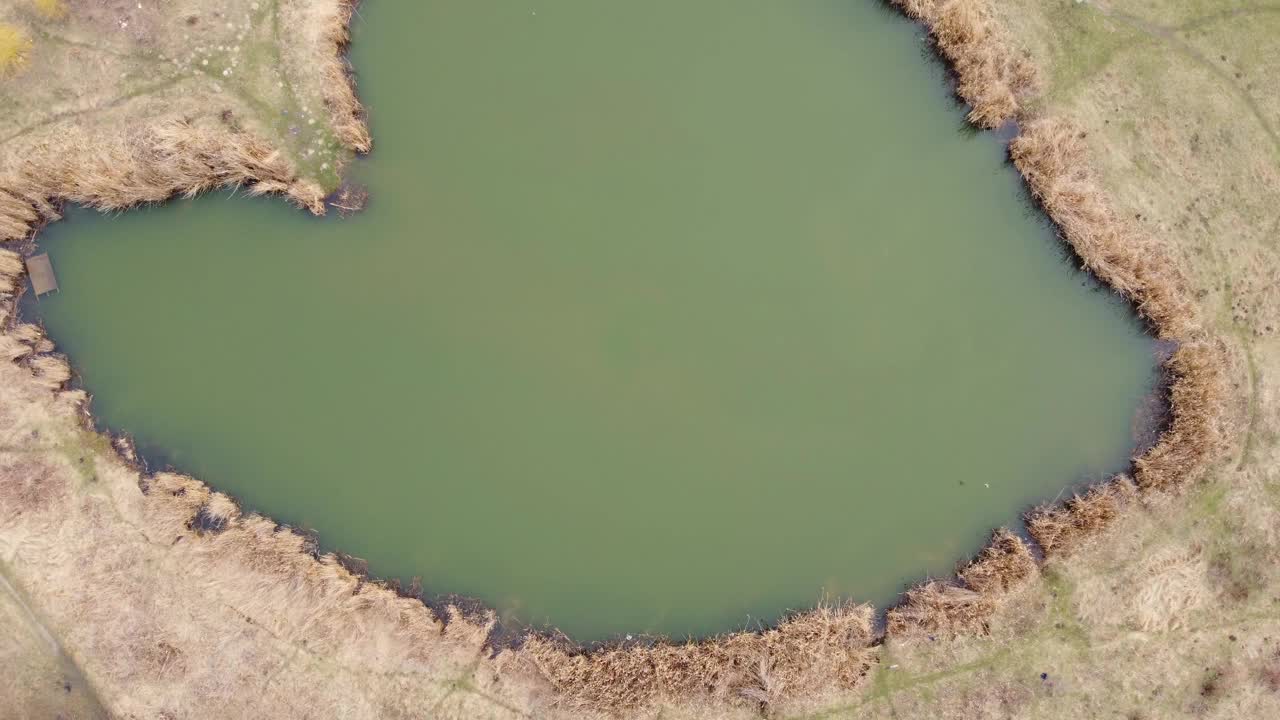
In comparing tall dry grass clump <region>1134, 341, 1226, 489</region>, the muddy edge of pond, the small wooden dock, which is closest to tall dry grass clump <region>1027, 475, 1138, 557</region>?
the muddy edge of pond

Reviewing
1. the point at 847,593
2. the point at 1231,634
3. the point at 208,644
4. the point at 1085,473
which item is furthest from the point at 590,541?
the point at 1231,634

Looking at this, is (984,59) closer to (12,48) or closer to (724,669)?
(724,669)

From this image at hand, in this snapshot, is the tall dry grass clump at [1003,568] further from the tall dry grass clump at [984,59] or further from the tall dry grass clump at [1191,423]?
the tall dry grass clump at [984,59]

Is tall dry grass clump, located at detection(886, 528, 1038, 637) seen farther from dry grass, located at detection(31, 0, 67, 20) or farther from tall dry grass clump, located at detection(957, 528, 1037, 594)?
dry grass, located at detection(31, 0, 67, 20)

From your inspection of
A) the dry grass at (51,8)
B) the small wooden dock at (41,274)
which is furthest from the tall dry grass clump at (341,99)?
the small wooden dock at (41,274)

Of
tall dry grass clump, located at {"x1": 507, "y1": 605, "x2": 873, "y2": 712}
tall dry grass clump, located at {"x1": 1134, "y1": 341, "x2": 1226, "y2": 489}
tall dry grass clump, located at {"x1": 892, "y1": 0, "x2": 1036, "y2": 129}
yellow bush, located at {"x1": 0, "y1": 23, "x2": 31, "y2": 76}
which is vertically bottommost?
tall dry grass clump, located at {"x1": 507, "y1": 605, "x2": 873, "y2": 712}

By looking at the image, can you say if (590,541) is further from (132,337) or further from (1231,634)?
(1231,634)

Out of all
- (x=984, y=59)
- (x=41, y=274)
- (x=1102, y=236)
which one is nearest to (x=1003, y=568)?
(x=1102, y=236)
